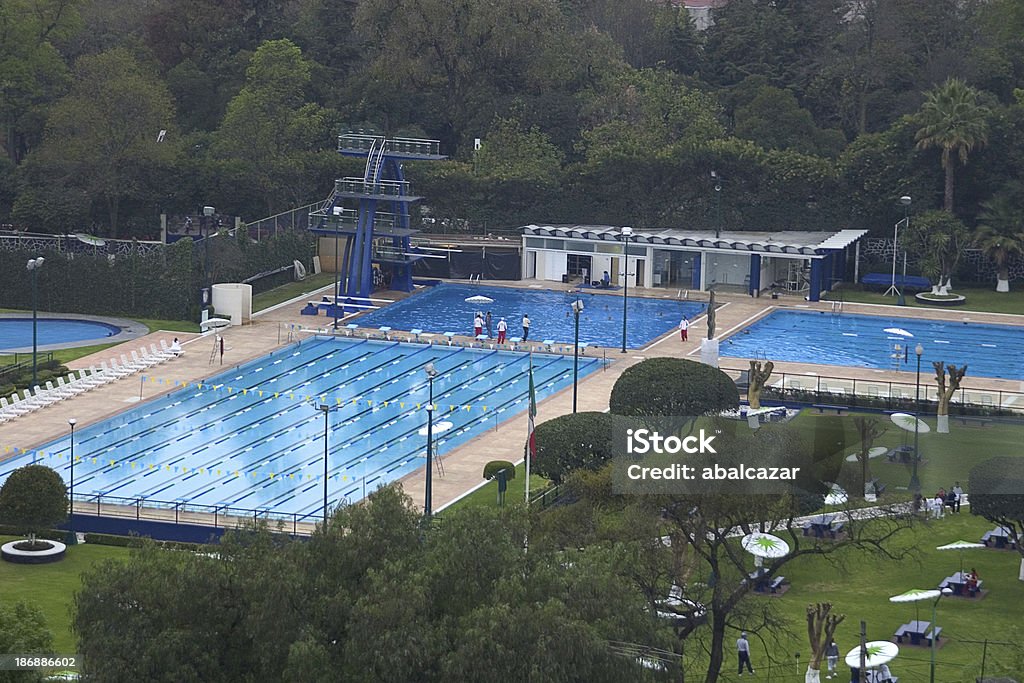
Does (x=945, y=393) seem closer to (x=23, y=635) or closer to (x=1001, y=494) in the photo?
(x=1001, y=494)

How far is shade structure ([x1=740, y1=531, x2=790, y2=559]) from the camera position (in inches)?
1348

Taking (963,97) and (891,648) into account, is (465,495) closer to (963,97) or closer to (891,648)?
(891,648)

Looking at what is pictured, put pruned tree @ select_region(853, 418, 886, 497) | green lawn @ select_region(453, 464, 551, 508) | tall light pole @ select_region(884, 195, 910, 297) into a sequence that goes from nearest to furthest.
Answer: pruned tree @ select_region(853, 418, 886, 497), green lawn @ select_region(453, 464, 551, 508), tall light pole @ select_region(884, 195, 910, 297)

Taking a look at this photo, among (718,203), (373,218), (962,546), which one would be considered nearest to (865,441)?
(962,546)

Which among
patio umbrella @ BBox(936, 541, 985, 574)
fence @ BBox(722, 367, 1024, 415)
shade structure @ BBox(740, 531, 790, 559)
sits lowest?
patio umbrella @ BBox(936, 541, 985, 574)

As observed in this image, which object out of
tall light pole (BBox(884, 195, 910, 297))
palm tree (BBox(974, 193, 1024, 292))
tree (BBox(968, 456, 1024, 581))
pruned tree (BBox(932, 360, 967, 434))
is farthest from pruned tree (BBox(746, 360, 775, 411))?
palm tree (BBox(974, 193, 1024, 292))

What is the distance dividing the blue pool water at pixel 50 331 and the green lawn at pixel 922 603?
3269 centimetres

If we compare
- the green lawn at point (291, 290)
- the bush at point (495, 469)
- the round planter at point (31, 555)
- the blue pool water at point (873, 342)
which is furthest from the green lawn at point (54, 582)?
the green lawn at point (291, 290)

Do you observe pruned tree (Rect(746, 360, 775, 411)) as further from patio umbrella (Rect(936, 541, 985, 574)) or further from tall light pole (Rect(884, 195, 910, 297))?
tall light pole (Rect(884, 195, 910, 297))

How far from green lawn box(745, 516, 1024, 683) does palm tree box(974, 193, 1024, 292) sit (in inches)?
1306

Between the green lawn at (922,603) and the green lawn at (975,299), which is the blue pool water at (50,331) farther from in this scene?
the green lawn at (922,603)

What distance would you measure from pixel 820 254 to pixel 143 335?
1029 inches

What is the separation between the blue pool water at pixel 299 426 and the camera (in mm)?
45188

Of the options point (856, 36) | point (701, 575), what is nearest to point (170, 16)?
point (856, 36)
